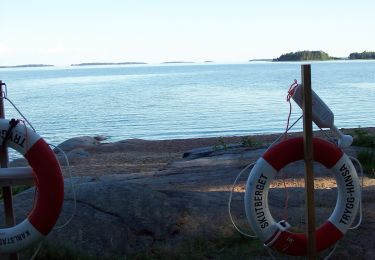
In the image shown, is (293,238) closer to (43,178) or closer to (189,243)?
(189,243)

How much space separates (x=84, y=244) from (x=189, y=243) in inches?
32.4

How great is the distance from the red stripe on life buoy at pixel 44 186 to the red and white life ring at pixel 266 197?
128 cm

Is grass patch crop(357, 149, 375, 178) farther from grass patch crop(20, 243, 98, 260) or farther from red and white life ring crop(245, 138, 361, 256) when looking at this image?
grass patch crop(20, 243, 98, 260)

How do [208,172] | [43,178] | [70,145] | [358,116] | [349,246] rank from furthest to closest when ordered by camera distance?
[358,116] < [70,145] < [208,172] < [349,246] < [43,178]

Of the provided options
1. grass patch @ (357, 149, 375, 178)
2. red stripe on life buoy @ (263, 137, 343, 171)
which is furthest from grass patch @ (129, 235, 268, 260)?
grass patch @ (357, 149, 375, 178)

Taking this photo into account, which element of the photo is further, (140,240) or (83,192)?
(83,192)

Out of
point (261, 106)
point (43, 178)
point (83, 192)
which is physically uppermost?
point (43, 178)

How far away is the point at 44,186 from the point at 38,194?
8 cm

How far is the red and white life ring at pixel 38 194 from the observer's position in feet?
13.4

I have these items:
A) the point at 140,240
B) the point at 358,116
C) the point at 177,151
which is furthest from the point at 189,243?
the point at 358,116

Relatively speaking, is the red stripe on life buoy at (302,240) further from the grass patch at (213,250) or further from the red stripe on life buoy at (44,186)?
the red stripe on life buoy at (44,186)

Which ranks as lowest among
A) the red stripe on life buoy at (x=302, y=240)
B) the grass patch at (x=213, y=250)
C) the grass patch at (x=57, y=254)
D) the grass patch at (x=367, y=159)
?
the grass patch at (x=367, y=159)

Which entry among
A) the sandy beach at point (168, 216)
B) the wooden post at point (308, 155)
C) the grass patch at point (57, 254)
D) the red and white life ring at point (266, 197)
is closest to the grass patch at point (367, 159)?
the sandy beach at point (168, 216)

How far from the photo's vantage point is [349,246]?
4.60 meters
